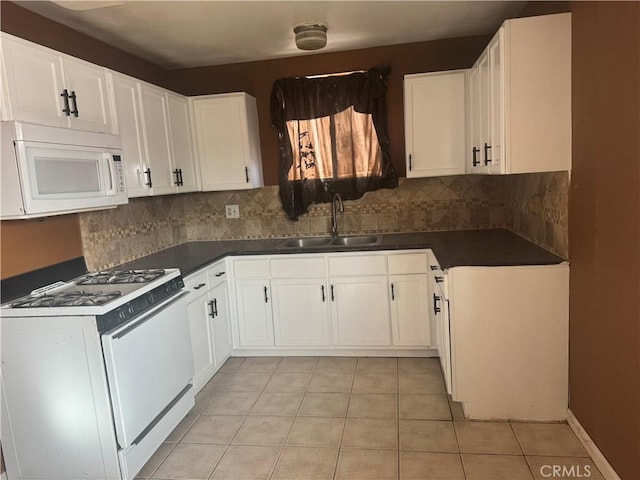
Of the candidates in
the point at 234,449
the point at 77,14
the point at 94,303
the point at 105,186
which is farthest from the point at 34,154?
the point at 234,449

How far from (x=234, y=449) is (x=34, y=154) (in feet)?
5.67

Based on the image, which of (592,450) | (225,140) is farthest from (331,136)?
(592,450)

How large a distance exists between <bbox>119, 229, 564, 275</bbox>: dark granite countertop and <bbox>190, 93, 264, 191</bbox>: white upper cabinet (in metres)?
0.52

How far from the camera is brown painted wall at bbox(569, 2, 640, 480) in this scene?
1.67 m

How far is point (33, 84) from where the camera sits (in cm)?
210

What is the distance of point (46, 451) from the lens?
2082mm

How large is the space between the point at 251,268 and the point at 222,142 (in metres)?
1.06

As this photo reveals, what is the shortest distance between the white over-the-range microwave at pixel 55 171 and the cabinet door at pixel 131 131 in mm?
254

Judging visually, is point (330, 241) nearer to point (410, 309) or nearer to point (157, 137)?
point (410, 309)

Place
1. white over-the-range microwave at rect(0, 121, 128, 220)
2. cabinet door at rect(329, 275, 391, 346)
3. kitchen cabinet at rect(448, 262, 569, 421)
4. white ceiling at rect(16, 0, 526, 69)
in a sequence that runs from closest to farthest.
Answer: white over-the-range microwave at rect(0, 121, 128, 220) → kitchen cabinet at rect(448, 262, 569, 421) → white ceiling at rect(16, 0, 526, 69) → cabinet door at rect(329, 275, 391, 346)

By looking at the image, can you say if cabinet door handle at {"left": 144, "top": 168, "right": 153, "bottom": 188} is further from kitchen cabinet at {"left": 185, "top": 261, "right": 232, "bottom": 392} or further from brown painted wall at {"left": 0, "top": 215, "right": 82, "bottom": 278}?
kitchen cabinet at {"left": 185, "top": 261, "right": 232, "bottom": 392}

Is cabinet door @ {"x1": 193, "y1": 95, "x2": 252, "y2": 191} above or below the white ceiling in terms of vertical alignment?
below

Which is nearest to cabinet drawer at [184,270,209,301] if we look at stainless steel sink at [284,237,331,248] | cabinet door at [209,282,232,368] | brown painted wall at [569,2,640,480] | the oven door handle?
cabinet door at [209,282,232,368]

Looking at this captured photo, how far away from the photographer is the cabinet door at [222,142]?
361 cm
